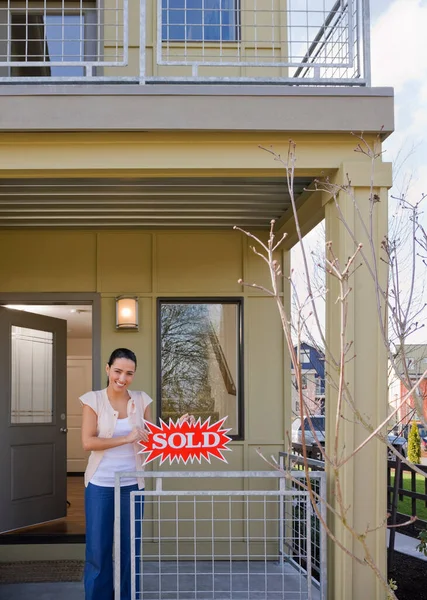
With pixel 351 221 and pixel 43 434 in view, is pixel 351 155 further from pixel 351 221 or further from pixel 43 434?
pixel 43 434

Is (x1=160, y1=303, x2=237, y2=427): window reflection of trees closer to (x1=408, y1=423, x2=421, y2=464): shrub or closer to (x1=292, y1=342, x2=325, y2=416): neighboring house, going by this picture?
(x1=292, y1=342, x2=325, y2=416): neighboring house

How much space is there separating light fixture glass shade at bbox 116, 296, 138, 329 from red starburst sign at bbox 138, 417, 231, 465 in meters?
2.22

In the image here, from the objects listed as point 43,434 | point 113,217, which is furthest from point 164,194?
point 43,434

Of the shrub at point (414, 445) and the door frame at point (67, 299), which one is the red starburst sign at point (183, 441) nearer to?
the door frame at point (67, 299)

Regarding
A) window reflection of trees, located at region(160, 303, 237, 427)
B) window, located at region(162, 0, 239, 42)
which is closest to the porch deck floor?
window reflection of trees, located at region(160, 303, 237, 427)

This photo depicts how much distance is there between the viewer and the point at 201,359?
6895 mm

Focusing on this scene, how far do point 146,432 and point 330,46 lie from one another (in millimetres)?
3526

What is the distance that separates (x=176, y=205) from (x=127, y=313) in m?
1.26

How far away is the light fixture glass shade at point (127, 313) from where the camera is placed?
666 cm

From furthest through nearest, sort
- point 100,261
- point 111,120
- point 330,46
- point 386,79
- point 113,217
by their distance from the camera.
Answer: point 386,79 < point 100,261 < point 113,217 < point 330,46 < point 111,120

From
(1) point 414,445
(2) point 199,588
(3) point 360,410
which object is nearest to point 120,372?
(3) point 360,410

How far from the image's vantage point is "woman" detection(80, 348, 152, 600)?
4.65 m

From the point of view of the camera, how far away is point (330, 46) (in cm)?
592

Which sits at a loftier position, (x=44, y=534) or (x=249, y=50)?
(x=249, y=50)
